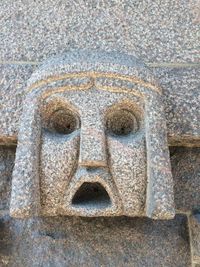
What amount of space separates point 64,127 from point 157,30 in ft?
1.73

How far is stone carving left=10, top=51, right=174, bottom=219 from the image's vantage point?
3.59ft

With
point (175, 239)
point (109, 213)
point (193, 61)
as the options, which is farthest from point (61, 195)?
point (193, 61)

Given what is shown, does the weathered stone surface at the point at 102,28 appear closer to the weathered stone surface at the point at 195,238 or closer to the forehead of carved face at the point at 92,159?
the forehead of carved face at the point at 92,159

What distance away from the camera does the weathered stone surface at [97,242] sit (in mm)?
1277

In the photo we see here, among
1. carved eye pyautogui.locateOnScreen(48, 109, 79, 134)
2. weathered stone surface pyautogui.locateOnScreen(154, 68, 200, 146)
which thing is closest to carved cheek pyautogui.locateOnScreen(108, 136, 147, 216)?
carved eye pyautogui.locateOnScreen(48, 109, 79, 134)

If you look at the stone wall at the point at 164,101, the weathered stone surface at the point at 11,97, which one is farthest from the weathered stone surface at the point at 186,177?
the weathered stone surface at the point at 11,97

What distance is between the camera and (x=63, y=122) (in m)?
1.19

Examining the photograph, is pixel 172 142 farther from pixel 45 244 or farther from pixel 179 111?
pixel 45 244

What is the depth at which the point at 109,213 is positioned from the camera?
1.13 metres

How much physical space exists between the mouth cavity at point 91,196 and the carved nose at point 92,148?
11 centimetres

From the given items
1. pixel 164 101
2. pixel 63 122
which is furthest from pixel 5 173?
pixel 164 101

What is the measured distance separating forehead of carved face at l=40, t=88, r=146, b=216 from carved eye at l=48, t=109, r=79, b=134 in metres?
0.02

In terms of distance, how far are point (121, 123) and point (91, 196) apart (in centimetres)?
22

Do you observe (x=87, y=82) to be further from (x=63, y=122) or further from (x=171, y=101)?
(x=171, y=101)
